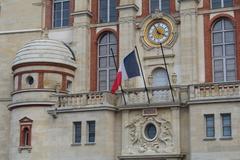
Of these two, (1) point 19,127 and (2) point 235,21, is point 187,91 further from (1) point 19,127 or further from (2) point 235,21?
(1) point 19,127

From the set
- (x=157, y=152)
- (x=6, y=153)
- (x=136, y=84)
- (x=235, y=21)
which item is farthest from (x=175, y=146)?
(x=6, y=153)

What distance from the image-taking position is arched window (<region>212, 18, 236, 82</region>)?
4078cm

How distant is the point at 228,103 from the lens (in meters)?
36.0

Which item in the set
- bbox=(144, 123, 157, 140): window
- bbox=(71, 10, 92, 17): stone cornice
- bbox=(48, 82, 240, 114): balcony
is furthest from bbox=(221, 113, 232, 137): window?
bbox=(71, 10, 92, 17): stone cornice

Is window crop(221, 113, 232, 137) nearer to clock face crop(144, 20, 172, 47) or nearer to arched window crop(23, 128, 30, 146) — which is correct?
clock face crop(144, 20, 172, 47)

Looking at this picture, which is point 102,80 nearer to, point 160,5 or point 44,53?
point 44,53

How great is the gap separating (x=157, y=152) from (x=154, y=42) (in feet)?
29.0

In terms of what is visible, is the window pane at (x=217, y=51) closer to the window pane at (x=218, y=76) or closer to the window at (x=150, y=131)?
the window pane at (x=218, y=76)

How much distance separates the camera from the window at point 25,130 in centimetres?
4053

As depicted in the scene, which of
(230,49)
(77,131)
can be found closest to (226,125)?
(230,49)

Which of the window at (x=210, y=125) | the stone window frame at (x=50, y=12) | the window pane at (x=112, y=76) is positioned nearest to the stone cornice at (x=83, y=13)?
the stone window frame at (x=50, y=12)

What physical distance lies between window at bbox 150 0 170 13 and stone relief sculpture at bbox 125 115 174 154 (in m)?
9.06

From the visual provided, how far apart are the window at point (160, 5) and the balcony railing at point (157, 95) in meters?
7.13

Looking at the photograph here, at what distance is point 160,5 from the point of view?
4356cm
